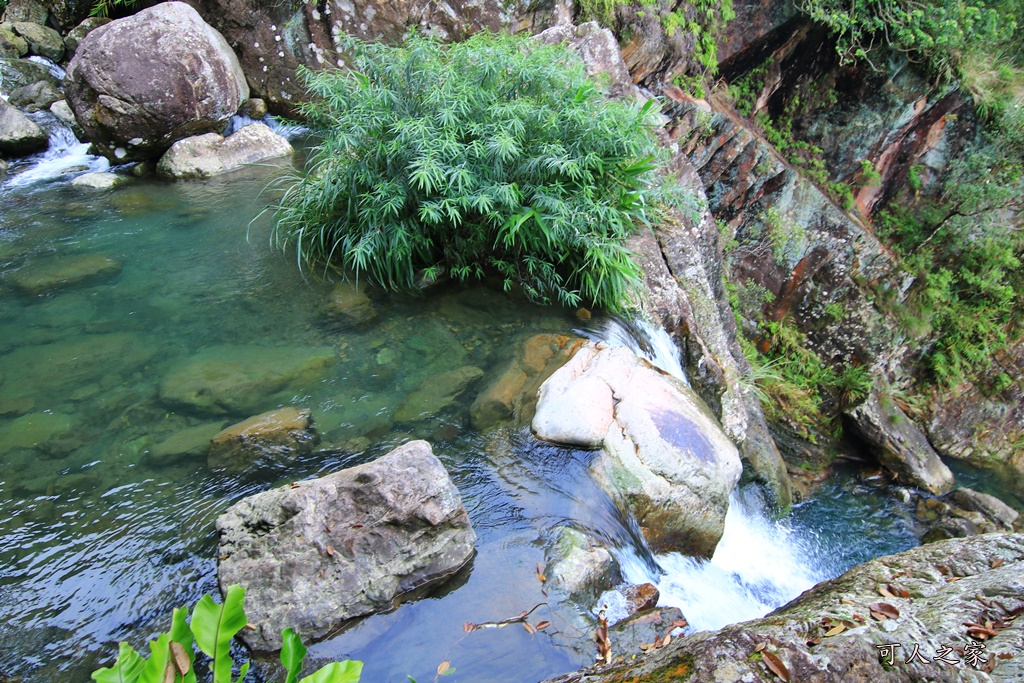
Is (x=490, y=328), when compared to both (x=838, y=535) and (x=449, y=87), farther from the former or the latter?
(x=838, y=535)

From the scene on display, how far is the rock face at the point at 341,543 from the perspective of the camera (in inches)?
113

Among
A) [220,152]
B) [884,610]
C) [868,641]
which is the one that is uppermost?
[868,641]

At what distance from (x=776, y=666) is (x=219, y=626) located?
194cm

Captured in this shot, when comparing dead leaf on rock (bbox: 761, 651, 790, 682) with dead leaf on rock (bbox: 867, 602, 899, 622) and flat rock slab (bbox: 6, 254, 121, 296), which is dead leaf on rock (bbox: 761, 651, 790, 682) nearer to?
dead leaf on rock (bbox: 867, 602, 899, 622)

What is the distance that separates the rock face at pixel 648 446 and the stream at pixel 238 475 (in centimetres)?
17

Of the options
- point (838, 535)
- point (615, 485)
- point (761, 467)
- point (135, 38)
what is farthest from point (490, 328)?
point (135, 38)

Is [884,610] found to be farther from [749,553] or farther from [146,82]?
[146,82]

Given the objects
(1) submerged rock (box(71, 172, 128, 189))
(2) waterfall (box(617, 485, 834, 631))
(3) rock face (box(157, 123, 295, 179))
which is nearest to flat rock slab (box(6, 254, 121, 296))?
(1) submerged rock (box(71, 172, 128, 189))

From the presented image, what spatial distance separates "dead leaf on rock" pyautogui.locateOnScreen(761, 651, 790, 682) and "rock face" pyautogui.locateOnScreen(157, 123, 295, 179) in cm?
834

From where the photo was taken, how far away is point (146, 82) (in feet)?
25.9

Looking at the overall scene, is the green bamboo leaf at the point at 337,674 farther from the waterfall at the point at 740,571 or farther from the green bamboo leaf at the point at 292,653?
the waterfall at the point at 740,571


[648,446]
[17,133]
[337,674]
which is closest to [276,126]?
[17,133]

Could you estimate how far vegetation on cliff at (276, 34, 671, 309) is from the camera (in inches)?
194

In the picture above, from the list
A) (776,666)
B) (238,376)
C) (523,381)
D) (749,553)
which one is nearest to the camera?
(776,666)
